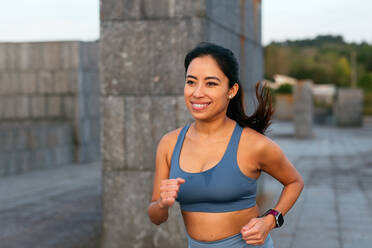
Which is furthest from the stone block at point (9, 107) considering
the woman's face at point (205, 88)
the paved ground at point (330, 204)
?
the woman's face at point (205, 88)

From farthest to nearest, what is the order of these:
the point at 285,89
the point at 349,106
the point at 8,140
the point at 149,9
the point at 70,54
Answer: the point at 285,89, the point at 349,106, the point at 70,54, the point at 8,140, the point at 149,9

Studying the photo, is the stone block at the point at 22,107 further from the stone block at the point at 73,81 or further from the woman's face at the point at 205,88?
the woman's face at the point at 205,88

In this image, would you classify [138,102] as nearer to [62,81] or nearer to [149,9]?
[149,9]

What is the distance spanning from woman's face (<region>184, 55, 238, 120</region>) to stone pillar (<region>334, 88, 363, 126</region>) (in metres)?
27.2

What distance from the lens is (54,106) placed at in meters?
12.4

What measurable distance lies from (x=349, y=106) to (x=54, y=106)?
20.0 meters

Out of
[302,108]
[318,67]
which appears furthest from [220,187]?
[318,67]

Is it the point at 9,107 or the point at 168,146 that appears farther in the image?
the point at 9,107

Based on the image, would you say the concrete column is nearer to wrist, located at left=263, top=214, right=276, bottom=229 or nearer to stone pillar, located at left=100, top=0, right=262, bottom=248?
stone pillar, located at left=100, top=0, right=262, bottom=248

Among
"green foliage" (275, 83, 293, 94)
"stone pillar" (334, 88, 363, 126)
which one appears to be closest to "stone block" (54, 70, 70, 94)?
"stone pillar" (334, 88, 363, 126)

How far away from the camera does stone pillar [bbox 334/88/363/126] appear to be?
92.3ft

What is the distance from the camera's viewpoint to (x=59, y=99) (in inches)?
486

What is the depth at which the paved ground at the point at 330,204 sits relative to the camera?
557cm

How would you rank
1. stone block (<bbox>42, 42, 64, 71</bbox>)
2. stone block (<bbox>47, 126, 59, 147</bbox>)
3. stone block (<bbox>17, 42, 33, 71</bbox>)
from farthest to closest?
stone block (<bbox>17, 42, 33, 71</bbox>), stone block (<bbox>42, 42, 64, 71</bbox>), stone block (<bbox>47, 126, 59, 147</bbox>)
